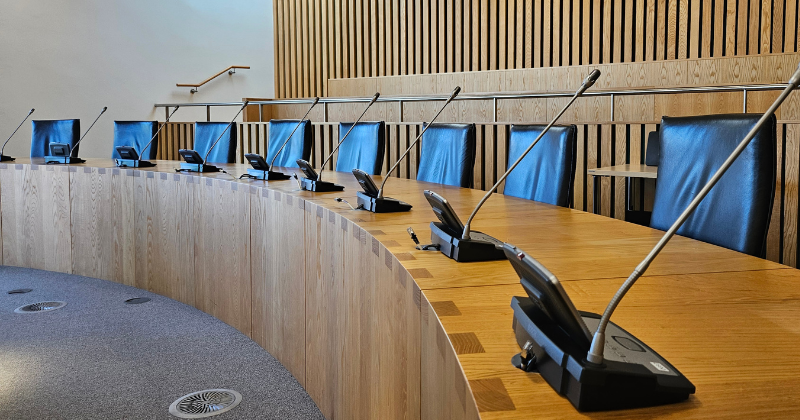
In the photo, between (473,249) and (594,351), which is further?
(473,249)

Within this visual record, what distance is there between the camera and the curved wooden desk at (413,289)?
2.75 feet

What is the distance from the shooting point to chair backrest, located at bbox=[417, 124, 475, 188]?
3.18 meters

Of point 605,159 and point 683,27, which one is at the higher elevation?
point 683,27

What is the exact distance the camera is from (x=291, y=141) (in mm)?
4539

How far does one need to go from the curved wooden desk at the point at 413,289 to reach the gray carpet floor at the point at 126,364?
4.3 inches

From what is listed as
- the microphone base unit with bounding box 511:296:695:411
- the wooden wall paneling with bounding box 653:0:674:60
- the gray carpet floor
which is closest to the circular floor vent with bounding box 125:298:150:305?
the gray carpet floor

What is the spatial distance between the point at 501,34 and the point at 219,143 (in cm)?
361

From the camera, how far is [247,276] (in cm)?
310

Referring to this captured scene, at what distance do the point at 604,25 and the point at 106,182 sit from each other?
4.64 metres

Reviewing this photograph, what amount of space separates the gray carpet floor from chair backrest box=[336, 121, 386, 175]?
1194mm

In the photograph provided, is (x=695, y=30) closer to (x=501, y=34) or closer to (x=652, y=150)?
(x=501, y=34)

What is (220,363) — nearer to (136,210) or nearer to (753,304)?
(136,210)

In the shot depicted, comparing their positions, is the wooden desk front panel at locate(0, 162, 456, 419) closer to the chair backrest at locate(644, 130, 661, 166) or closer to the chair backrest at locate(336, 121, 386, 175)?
the chair backrest at locate(336, 121, 386, 175)

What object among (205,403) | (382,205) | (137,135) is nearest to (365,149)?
(382,205)
